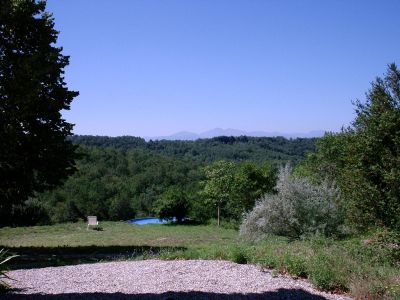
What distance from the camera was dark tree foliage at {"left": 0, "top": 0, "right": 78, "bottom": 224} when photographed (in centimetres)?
1445

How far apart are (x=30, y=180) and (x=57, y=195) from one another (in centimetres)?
4342

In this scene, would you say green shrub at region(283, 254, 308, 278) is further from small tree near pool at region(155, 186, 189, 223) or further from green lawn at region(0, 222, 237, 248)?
small tree near pool at region(155, 186, 189, 223)

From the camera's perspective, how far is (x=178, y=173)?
2859 inches

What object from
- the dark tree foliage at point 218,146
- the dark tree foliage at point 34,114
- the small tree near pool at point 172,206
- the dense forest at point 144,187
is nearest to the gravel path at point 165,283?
the dark tree foliage at point 34,114

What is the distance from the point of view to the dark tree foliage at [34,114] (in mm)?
14453

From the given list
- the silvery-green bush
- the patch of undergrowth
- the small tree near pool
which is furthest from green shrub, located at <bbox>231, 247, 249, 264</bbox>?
the small tree near pool

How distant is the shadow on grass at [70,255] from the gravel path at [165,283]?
2.74 m

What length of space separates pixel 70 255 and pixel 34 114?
5.33 m

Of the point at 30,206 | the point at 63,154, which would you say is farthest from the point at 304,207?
the point at 30,206

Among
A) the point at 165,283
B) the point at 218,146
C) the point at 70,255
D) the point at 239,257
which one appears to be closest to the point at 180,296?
the point at 165,283

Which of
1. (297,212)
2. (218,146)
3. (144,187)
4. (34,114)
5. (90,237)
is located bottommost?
(144,187)

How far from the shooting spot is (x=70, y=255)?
14992 mm

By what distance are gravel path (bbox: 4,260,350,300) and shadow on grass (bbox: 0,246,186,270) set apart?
274 centimetres

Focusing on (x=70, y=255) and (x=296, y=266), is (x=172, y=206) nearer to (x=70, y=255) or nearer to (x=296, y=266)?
(x=70, y=255)
